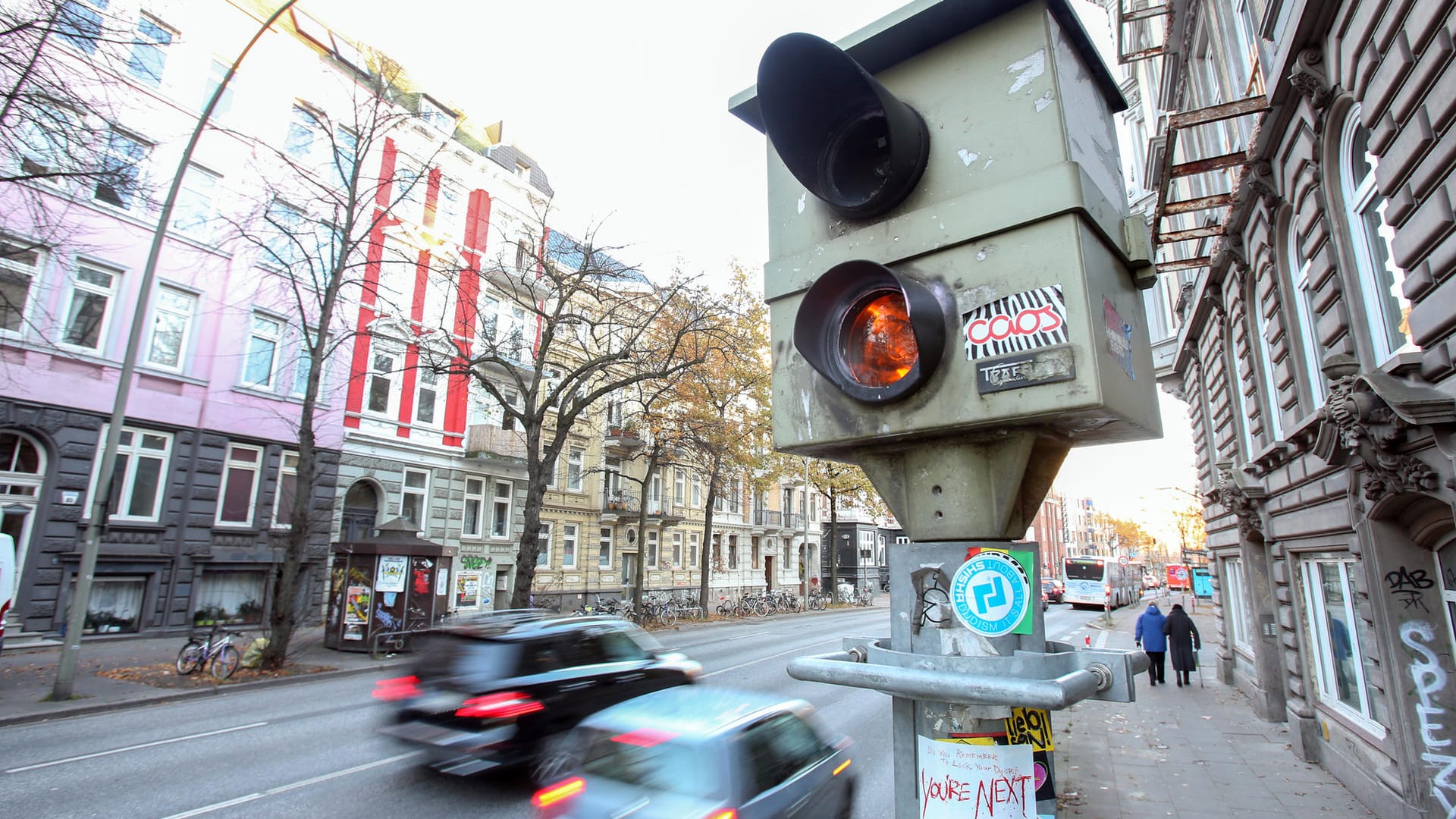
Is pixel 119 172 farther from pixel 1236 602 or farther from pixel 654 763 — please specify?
pixel 1236 602

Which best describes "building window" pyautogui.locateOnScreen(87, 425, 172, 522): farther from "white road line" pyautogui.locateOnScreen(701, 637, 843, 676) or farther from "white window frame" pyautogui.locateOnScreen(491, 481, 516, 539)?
"white road line" pyautogui.locateOnScreen(701, 637, 843, 676)

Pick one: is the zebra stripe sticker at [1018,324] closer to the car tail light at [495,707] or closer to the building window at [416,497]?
the car tail light at [495,707]

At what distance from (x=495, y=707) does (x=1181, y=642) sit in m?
15.0

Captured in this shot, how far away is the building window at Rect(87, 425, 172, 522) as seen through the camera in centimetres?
1688

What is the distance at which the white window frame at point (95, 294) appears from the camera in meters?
16.2

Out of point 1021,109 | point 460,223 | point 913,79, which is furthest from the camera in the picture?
point 460,223

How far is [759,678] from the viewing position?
13.1 metres

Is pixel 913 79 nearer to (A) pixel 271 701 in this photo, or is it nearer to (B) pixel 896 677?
(B) pixel 896 677

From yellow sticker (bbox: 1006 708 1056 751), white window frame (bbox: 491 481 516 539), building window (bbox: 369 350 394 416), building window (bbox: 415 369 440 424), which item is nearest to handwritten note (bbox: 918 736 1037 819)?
yellow sticker (bbox: 1006 708 1056 751)

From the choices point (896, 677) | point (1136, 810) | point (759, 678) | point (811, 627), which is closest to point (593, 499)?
point (811, 627)

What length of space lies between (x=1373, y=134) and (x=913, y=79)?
16.7ft

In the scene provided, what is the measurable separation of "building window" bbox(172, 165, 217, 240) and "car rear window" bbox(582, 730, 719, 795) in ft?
67.4

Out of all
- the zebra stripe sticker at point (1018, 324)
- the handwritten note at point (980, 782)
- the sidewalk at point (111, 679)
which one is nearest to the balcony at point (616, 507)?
the sidewalk at point (111, 679)

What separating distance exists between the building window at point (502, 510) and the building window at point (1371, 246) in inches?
1002
